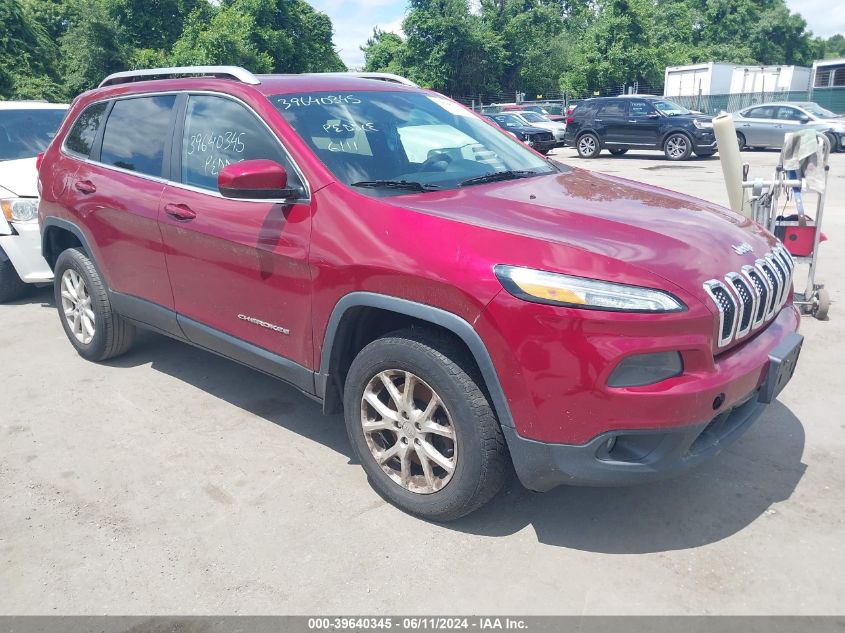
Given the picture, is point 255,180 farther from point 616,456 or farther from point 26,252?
point 26,252

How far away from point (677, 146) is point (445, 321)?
18637mm

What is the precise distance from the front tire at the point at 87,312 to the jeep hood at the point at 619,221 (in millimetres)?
2576

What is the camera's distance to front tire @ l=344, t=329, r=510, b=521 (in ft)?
9.25

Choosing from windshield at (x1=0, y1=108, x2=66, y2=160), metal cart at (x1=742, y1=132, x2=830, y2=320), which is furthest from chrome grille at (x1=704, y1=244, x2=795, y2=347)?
windshield at (x1=0, y1=108, x2=66, y2=160)

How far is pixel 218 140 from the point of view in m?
3.84

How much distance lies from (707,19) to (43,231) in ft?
238

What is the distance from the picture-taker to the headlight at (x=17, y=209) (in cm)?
614

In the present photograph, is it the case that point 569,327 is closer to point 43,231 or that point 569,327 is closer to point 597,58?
point 43,231

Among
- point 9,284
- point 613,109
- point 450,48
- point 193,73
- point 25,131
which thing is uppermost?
point 450,48

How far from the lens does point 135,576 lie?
113 inches

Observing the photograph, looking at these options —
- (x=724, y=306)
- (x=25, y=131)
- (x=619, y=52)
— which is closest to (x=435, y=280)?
(x=724, y=306)

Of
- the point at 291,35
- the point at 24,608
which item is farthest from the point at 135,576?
the point at 291,35

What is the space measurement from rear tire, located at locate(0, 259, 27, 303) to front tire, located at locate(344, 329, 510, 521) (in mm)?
4806

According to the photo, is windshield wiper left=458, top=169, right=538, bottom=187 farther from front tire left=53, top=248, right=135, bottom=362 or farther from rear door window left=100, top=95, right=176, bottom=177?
front tire left=53, top=248, right=135, bottom=362
